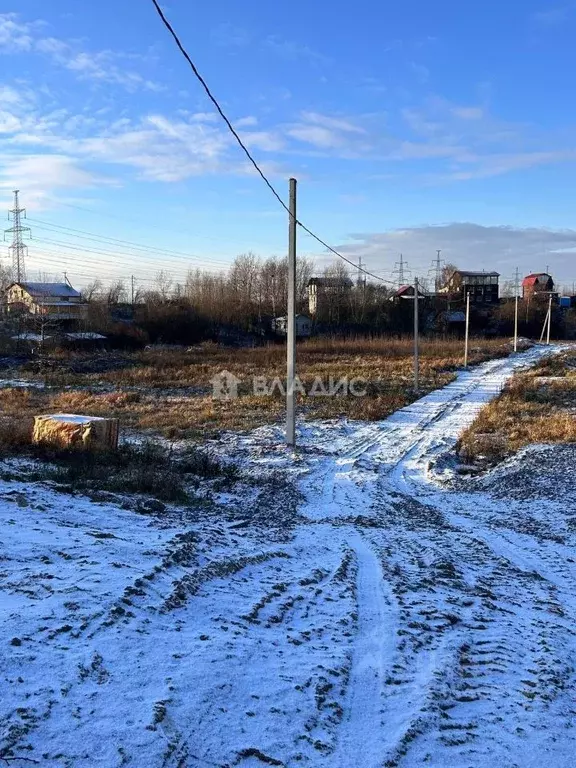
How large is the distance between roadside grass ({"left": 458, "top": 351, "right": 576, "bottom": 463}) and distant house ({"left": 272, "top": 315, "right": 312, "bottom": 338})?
1513 inches

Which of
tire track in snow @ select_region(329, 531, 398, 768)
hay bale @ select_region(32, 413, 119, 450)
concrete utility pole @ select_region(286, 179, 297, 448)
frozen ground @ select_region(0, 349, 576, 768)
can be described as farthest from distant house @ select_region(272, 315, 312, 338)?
tire track in snow @ select_region(329, 531, 398, 768)

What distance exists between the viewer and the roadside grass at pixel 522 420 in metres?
12.7

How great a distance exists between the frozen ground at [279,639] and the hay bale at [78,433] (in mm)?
3803

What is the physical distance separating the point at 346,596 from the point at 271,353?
124 feet

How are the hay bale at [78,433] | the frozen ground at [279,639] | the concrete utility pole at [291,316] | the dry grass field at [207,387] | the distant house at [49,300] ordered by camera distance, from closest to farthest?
the frozen ground at [279,639] → the hay bale at [78,433] → the concrete utility pole at [291,316] → the dry grass field at [207,387] → the distant house at [49,300]

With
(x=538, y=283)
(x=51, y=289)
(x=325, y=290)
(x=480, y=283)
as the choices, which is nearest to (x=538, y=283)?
(x=538, y=283)

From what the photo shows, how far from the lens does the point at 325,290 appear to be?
69.8 meters

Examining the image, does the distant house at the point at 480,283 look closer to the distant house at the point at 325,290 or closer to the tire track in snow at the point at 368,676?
the distant house at the point at 325,290

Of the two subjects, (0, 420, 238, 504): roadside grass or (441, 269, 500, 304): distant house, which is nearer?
(0, 420, 238, 504): roadside grass

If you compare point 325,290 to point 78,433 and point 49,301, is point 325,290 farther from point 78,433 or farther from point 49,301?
point 78,433

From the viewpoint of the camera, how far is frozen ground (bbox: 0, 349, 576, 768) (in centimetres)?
271

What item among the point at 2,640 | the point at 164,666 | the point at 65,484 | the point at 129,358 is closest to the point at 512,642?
the point at 164,666
